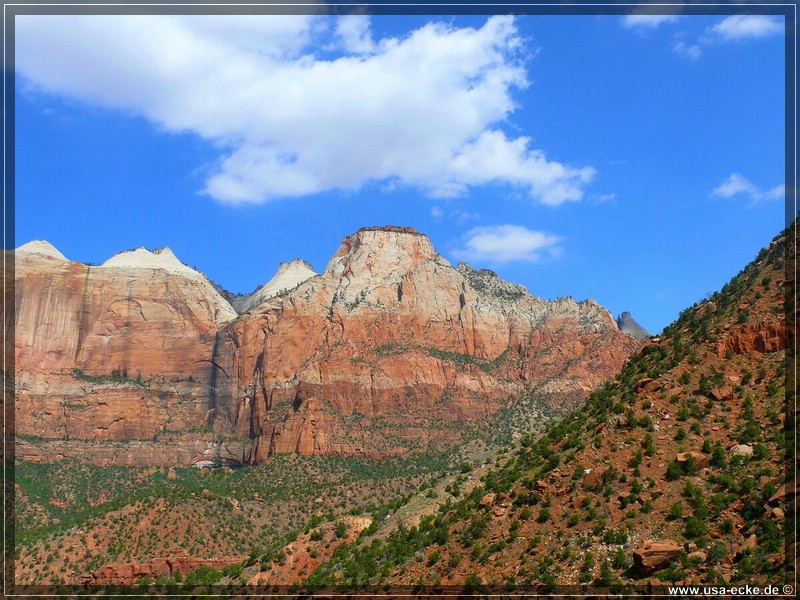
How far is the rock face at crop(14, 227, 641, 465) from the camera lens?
157750mm

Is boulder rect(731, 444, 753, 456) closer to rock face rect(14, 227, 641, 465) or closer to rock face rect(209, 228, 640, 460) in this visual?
rock face rect(14, 227, 641, 465)

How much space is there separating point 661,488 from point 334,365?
423 ft

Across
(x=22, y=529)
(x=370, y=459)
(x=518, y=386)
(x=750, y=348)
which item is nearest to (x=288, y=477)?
(x=370, y=459)

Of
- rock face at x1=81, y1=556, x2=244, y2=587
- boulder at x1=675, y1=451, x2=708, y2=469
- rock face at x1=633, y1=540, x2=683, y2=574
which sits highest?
boulder at x1=675, y1=451, x2=708, y2=469

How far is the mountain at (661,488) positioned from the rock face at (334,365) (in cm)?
9882

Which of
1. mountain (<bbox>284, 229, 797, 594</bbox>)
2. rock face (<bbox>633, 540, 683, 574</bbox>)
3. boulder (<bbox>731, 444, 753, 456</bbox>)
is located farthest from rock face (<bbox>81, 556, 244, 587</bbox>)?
rock face (<bbox>633, 540, 683, 574</bbox>)

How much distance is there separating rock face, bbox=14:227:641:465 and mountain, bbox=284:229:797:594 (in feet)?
324

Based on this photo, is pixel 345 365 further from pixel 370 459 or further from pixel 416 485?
pixel 416 485

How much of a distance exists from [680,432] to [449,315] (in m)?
139

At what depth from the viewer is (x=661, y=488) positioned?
1566 inches

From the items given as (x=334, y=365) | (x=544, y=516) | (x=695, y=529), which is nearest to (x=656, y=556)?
(x=695, y=529)

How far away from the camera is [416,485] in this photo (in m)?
120

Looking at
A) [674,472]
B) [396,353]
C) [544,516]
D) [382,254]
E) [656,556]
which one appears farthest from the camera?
[382,254]

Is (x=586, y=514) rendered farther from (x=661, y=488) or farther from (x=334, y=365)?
(x=334, y=365)
